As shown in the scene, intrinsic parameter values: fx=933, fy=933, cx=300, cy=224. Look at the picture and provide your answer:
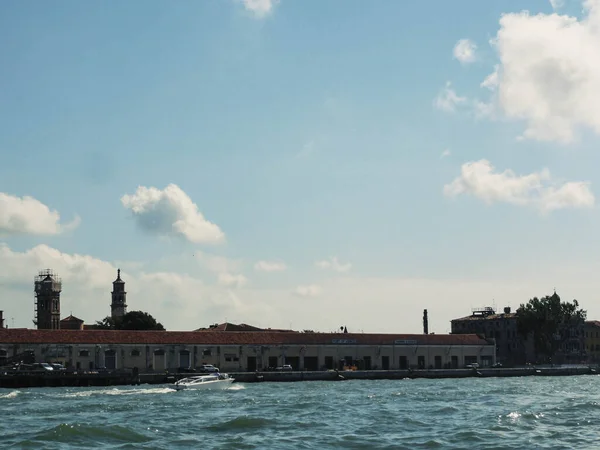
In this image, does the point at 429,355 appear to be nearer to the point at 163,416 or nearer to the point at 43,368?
the point at 43,368

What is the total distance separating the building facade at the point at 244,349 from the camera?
315 feet

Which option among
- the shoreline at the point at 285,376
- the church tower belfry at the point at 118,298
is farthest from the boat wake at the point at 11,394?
the church tower belfry at the point at 118,298

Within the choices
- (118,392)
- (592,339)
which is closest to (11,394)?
(118,392)

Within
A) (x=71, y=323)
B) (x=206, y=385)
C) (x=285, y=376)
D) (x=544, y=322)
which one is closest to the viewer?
(x=206, y=385)

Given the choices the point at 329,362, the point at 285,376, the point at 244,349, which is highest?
the point at 244,349

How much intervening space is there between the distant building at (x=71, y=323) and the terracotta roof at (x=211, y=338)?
2364 inches

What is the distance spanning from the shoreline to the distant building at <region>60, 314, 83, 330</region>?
68.8m

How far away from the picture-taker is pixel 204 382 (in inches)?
3132

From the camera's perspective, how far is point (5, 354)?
92.7m

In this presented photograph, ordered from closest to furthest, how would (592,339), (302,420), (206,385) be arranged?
1. (302,420)
2. (206,385)
3. (592,339)

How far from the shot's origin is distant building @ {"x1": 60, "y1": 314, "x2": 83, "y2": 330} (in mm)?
159125

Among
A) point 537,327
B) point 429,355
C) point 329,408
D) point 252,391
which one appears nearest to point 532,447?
point 329,408

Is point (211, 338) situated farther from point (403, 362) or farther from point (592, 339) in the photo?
point (592, 339)

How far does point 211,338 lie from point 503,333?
170ft
